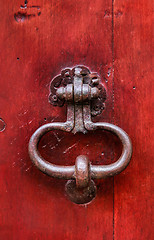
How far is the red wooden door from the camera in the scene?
513 mm

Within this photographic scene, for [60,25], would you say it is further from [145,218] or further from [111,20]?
[145,218]

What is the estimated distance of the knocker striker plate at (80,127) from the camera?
17.3 inches

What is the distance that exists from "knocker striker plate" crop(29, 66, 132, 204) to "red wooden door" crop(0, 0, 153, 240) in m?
0.02

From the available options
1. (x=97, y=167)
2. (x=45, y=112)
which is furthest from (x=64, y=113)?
(x=97, y=167)

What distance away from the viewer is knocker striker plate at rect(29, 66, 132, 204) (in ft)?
1.44

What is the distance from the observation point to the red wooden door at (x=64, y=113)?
0.51 metres

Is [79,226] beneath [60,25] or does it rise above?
beneath

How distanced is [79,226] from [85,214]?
33 mm

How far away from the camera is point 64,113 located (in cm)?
52

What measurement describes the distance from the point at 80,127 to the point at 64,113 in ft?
0.21

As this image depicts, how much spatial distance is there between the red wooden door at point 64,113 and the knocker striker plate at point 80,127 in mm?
22

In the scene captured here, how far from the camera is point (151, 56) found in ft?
1.67

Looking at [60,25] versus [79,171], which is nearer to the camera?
[79,171]

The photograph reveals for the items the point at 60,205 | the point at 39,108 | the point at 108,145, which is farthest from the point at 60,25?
the point at 60,205
